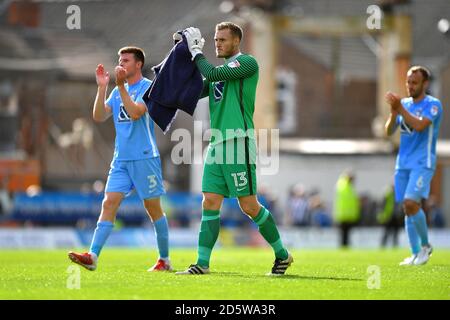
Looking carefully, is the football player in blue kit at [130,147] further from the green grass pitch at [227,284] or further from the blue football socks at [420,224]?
the blue football socks at [420,224]

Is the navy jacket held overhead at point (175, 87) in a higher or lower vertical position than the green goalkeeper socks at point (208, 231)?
higher

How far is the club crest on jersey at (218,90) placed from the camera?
37.1 feet

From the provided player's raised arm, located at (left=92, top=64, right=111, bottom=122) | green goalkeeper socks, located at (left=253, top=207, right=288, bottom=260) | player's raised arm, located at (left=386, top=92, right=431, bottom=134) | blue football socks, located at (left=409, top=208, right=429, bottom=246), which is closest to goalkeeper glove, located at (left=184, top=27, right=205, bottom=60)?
player's raised arm, located at (left=92, top=64, right=111, bottom=122)

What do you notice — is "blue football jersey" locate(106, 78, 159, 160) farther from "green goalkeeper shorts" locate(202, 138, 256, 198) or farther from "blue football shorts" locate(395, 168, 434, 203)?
"blue football shorts" locate(395, 168, 434, 203)

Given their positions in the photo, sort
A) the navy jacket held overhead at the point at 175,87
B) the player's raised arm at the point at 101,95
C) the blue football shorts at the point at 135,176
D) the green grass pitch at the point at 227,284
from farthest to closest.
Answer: the blue football shorts at the point at 135,176 → the player's raised arm at the point at 101,95 → the navy jacket held overhead at the point at 175,87 → the green grass pitch at the point at 227,284

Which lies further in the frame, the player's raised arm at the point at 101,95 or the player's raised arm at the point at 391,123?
the player's raised arm at the point at 391,123

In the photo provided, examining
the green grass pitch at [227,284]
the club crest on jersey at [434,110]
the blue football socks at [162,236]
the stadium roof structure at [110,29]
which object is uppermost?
the stadium roof structure at [110,29]

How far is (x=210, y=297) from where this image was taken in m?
9.14

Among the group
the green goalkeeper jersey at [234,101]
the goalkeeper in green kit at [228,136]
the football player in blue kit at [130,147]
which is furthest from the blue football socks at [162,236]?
the green goalkeeper jersey at [234,101]

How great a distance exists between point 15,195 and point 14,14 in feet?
36.8

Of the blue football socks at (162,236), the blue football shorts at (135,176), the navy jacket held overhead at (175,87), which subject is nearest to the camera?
the navy jacket held overhead at (175,87)

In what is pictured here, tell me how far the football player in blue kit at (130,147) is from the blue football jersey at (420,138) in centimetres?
387

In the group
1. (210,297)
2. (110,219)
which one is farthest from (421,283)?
(110,219)

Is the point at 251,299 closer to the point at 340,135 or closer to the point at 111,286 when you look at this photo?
the point at 111,286
